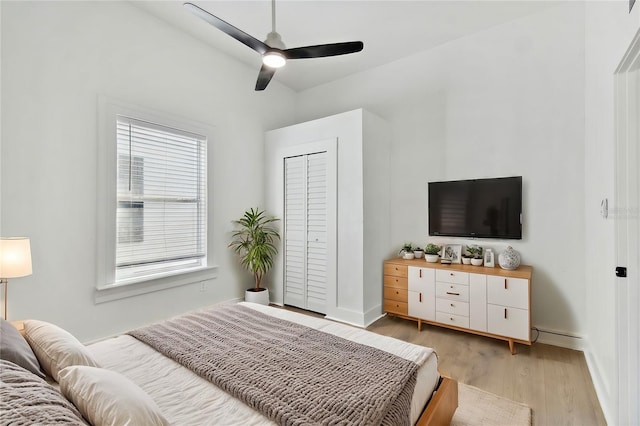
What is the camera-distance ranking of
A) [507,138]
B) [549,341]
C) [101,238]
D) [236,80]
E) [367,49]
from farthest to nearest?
1. [236,80]
2. [367,49]
3. [507,138]
4. [549,341]
5. [101,238]

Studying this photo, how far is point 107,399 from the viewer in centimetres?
99

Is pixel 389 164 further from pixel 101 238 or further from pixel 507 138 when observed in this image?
pixel 101 238

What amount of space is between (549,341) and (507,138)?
2030mm

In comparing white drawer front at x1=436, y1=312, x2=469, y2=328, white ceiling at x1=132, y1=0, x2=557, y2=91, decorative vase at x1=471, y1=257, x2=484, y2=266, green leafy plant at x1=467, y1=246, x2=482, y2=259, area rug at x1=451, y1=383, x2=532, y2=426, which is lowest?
area rug at x1=451, y1=383, x2=532, y2=426

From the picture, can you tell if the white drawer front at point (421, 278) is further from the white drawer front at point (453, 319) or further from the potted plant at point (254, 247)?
the potted plant at point (254, 247)

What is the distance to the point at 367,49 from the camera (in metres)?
3.68

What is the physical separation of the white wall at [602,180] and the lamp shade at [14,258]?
3.64 meters

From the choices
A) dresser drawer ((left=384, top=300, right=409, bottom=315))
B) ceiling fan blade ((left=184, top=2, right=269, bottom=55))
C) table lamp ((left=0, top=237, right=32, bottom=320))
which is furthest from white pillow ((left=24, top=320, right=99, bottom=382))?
dresser drawer ((left=384, top=300, right=409, bottom=315))

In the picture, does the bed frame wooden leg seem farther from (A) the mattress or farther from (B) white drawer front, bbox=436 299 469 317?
(B) white drawer front, bbox=436 299 469 317

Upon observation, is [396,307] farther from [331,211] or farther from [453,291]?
[331,211]

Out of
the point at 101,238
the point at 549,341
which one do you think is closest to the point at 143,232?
the point at 101,238

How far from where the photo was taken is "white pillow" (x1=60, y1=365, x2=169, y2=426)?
941 millimetres

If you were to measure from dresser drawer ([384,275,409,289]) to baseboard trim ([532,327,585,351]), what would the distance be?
1.29 meters

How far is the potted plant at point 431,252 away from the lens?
3.41 m
